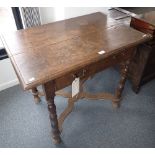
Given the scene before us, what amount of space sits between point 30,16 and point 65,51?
632 mm

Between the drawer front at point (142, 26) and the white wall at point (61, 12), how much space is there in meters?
0.37

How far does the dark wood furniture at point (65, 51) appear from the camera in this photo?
0.82 meters

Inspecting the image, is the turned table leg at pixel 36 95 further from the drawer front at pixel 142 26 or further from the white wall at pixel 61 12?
the drawer front at pixel 142 26

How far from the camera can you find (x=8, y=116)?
146 cm

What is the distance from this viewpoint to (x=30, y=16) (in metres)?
1.35

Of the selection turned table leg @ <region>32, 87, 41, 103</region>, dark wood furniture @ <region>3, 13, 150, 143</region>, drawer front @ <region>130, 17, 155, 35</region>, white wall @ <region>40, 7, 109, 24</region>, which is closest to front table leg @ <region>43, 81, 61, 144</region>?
dark wood furniture @ <region>3, 13, 150, 143</region>

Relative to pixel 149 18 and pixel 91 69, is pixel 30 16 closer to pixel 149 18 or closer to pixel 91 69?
pixel 91 69

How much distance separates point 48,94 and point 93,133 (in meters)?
0.65

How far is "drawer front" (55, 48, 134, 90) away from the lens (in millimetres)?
904

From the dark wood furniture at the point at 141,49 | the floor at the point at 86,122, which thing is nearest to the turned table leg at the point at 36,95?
the floor at the point at 86,122

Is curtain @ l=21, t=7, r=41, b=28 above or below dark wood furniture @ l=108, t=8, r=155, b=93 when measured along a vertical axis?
above

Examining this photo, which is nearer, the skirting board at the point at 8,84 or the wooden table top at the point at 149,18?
the wooden table top at the point at 149,18

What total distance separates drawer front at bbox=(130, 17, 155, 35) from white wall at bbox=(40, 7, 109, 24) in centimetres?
37

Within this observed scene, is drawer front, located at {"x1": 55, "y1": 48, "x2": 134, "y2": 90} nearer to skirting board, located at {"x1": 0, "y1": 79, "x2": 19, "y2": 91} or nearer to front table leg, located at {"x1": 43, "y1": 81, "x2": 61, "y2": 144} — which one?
front table leg, located at {"x1": 43, "y1": 81, "x2": 61, "y2": 144}
